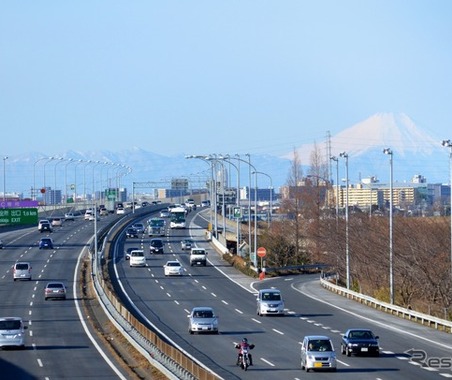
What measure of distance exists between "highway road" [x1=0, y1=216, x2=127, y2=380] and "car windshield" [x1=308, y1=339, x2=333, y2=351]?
6.35 meters

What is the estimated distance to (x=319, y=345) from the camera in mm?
36031

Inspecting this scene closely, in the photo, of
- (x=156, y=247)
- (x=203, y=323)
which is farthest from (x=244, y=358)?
(x=156, y=247)

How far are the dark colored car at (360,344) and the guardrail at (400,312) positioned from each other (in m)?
9.45

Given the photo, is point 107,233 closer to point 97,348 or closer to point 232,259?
point 232,259

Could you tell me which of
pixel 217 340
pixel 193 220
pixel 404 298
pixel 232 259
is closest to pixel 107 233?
pixel 232 259

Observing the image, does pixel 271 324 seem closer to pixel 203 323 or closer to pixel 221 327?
pixel 221 327

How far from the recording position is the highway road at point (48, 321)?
36.5 meters

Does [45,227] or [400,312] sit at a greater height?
[45,227]

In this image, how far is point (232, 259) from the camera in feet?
314

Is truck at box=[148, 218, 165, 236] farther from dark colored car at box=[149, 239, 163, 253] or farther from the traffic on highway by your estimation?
the traffic on highway

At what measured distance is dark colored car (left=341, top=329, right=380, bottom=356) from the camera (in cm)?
3909

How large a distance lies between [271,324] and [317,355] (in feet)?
56.1

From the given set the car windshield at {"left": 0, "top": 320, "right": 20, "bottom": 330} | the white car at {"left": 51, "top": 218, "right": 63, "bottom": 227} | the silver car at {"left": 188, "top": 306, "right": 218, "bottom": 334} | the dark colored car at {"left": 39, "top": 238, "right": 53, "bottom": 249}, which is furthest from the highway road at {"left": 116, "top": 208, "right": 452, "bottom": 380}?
the white car at {"left": 51, "top": 218, "right": 63, "bottom": 227}

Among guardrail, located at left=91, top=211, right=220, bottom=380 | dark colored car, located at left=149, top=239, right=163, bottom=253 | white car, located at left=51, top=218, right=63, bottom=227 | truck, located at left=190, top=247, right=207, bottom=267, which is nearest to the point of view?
guardrail, located at left=91, top=211, right=220, bottom=380
